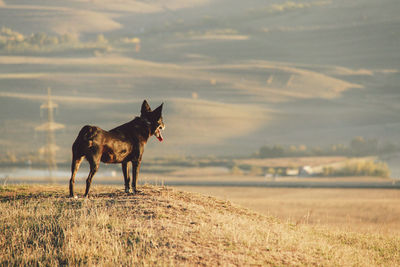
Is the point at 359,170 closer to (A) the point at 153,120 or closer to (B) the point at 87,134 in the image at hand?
(A) the point at 153,120

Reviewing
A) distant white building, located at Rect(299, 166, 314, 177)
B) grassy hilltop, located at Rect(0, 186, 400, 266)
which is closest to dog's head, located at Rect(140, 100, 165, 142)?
grassy hilltop, located at Rect(0, 186, 400, 266)

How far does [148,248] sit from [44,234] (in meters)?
2.72

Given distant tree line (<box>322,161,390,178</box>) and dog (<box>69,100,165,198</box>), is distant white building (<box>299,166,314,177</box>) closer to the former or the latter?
distant tree line (<box>322,161,390,178</box>)

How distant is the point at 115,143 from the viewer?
1698 cm

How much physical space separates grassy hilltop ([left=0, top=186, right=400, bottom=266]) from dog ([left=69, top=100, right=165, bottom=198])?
1.04 m

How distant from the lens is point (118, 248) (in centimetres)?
1416

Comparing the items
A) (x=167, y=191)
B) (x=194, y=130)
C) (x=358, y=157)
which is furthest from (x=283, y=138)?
(x=167, y=191)

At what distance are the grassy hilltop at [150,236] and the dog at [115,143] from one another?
3.41ft

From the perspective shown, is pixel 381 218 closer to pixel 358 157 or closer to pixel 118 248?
pixel 118 248

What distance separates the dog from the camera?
16.6 m

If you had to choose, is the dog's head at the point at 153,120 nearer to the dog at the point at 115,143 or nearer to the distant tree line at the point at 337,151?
the dog at the point at 115,143

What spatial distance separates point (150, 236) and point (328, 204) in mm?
53886

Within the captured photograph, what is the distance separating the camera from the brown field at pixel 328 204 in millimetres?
53969

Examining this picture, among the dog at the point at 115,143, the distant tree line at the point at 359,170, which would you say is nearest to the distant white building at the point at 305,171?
the distant tree line at the point at 359,170
